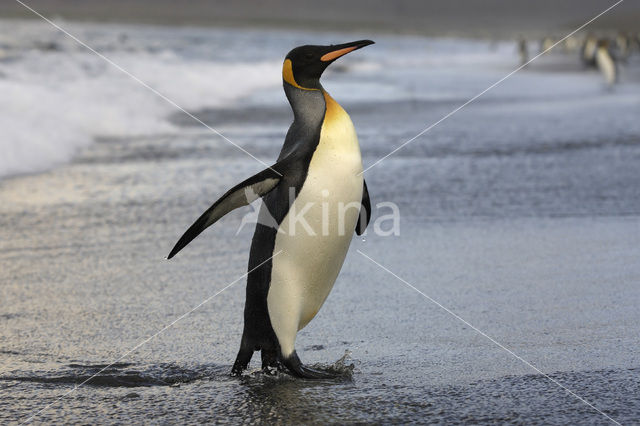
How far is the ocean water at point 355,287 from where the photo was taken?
2.53 m

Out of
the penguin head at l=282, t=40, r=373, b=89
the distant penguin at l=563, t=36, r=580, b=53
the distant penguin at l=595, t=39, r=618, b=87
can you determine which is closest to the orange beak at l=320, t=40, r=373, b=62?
the penguin head at l=282, t=40, r=373, b=89

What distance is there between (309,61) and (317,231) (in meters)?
0.52

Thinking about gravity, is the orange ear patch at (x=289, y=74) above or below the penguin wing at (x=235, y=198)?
above

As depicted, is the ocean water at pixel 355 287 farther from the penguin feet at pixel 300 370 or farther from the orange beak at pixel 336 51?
the orange beak at pixel 336 51

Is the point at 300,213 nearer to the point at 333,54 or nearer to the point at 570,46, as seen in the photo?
the point at 333,54

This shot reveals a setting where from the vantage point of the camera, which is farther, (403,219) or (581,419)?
(403,219)

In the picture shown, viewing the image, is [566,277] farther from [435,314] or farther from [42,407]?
[42,407]

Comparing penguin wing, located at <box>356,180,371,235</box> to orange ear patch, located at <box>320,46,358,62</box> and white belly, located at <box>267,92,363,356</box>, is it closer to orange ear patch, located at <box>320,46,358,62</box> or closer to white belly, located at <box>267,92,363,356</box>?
white belly, located at <box>267,92,363,356</box>

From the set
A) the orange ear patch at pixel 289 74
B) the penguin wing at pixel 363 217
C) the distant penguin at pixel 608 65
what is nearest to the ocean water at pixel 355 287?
the penguin wing at pixel 363 217

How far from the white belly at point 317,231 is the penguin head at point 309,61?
0.12m

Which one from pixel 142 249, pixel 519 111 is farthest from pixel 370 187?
pixel 519 111

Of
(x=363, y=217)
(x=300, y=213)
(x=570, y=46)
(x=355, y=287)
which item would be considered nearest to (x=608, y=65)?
(x=355, y=287)

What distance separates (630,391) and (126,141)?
22.6 ft

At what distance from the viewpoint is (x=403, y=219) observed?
199 inches
